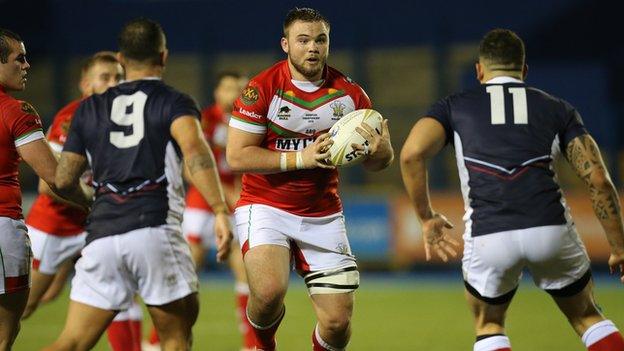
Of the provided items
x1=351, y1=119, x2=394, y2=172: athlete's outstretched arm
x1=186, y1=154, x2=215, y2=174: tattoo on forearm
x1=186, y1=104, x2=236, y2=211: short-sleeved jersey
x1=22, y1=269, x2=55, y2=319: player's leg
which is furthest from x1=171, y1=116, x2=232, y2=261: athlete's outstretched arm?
x1=186, y1=104, x2=236, y2=211: short-sleeved jersey

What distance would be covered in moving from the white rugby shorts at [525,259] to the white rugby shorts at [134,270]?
1638 millimetres

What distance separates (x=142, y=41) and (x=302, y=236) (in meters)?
1.60

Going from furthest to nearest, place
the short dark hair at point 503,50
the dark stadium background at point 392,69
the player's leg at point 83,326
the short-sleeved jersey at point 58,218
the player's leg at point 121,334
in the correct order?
the dark stadium background at point 392,69 < the short-sleeved jersey at point 58,218 < the player's leg at point 121,334 < the short dark hair at point 503,50 < the player's leg at point 83,326

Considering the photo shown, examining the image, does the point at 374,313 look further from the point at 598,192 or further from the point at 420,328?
the point at 598,192

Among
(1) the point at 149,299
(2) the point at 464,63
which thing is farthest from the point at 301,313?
(2) the point at 464,63

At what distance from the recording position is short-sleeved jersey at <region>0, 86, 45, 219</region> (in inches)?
224

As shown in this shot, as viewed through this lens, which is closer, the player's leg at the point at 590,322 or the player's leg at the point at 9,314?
the player's leg at the point at 590,322

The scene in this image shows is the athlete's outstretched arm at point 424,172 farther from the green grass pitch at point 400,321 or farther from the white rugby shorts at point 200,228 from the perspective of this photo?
the white rugby shorts at point 200,228

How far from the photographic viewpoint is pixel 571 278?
5605mm

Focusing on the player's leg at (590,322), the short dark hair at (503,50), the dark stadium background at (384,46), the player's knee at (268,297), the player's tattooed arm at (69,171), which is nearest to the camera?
the player's leg at (590,322)

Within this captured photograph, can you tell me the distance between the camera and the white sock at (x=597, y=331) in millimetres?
5555

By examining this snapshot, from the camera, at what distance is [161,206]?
5.57 meters

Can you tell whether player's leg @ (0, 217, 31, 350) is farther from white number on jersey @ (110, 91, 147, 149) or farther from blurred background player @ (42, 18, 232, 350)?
white number on jersey @ (110, 91, 147, 149)

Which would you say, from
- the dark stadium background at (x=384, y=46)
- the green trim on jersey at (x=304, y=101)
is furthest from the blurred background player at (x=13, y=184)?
the dark stadium background at (x=384, y=46)
